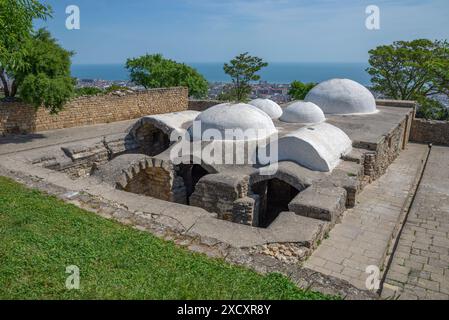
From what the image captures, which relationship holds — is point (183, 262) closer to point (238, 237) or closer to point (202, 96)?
point (238, 237)

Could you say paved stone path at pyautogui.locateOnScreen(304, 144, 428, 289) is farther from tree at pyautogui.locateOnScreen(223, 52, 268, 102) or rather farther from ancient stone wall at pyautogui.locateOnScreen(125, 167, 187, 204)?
tree at pyautogui.locateOnScreen(223, 52, 268, 102)

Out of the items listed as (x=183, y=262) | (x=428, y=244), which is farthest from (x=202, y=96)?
(x=183, y=262)

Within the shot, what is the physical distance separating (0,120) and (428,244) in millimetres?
14557

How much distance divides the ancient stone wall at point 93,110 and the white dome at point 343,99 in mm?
8590

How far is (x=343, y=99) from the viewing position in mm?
16312

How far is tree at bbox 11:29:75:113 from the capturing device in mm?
12234

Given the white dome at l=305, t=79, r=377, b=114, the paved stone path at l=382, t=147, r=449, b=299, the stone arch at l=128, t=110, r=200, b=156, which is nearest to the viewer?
the paved stone path at l=382, t=147, r=449, b=299

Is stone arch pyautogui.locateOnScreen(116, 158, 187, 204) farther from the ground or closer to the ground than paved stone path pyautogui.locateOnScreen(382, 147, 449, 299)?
farther from the ground

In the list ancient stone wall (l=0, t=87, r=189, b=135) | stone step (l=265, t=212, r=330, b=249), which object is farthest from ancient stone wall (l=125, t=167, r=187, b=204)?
ancient stone wall (l=0, t=87, r=189, b=135)

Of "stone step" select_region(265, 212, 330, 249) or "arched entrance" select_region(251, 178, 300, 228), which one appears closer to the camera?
"stone step" select_region(265, 212, 330, 249)

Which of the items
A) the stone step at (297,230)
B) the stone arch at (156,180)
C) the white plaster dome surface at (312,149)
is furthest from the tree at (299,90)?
the stone step at (297,230)

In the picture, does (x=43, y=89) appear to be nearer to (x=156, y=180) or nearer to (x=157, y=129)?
(x=157, y=129)

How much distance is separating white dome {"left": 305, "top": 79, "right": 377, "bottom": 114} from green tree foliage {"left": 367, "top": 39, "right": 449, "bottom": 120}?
27.8 ft

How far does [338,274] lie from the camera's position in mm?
5770
